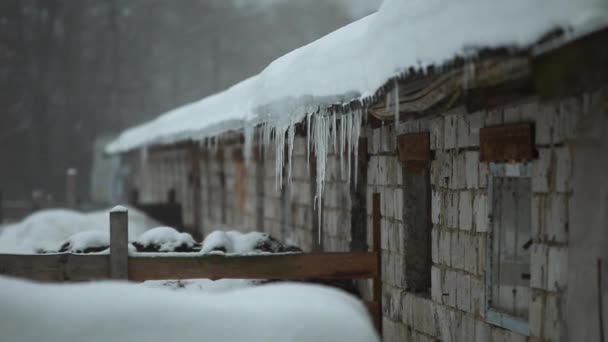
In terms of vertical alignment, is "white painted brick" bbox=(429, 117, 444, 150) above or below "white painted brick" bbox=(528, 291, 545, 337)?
above

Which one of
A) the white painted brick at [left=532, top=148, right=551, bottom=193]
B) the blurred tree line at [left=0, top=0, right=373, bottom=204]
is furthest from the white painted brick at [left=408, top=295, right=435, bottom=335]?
the blurred tree line at [left=0, top=0, right=373, bottom=204]

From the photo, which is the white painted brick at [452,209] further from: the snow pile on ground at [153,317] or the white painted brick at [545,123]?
the snow pile on ground at [153,317]

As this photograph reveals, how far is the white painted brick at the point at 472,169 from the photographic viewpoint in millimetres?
6246

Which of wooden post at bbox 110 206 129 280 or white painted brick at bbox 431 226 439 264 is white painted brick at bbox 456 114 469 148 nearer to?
white painted brick at bbox 431 226 439 264

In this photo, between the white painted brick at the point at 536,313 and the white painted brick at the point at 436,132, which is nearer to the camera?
the white painted brick at the point at 536,313

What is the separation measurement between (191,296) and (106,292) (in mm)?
429

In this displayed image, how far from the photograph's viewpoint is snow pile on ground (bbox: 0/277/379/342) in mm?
3994

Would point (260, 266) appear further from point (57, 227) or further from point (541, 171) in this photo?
point (57, 227)

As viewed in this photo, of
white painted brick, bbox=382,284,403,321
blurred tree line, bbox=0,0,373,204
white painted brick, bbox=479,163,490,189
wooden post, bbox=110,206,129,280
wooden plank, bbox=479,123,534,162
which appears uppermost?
blurred tree line, bbox=0,0,373,204

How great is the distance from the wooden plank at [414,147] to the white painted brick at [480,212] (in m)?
0.94

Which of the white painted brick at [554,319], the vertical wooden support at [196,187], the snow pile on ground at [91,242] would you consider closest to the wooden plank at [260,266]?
the white painted brick at [554,319]

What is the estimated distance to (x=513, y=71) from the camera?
171 inches

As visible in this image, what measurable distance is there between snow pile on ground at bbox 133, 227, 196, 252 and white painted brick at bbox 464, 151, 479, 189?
106 inches

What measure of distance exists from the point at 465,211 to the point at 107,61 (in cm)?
4092
